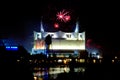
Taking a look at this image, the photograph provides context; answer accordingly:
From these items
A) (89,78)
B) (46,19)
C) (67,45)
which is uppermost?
(46,19)

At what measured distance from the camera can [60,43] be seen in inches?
3329

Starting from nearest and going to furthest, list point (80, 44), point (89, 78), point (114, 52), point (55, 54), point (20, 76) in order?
1. point (20, 76)
2. point (89, 78)
3. point (55, 54)
4. point (80, 44)
5. point (114, 52)

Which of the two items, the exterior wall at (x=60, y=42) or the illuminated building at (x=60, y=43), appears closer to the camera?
the illuminated building at (x=60, y=43)

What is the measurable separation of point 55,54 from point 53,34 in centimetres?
713

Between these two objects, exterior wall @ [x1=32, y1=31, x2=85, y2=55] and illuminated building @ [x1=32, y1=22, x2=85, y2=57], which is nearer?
illuminated building @ [x1=32, y1=22, x2=85, y2=57]

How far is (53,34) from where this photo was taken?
84.6m

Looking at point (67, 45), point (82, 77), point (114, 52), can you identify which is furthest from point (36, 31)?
point (82, 77)

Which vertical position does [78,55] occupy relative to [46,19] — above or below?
below

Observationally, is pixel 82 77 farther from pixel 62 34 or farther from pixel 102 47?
pixel 102 47

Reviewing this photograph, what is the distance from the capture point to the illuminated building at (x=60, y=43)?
83688 millimetres

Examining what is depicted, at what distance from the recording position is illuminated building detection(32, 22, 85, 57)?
83.7m

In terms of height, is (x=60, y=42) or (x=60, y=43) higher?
(x=60, y=42)

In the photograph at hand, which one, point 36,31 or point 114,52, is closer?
point 36,31

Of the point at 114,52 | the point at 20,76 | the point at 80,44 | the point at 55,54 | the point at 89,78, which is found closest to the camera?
the point at 20,76
